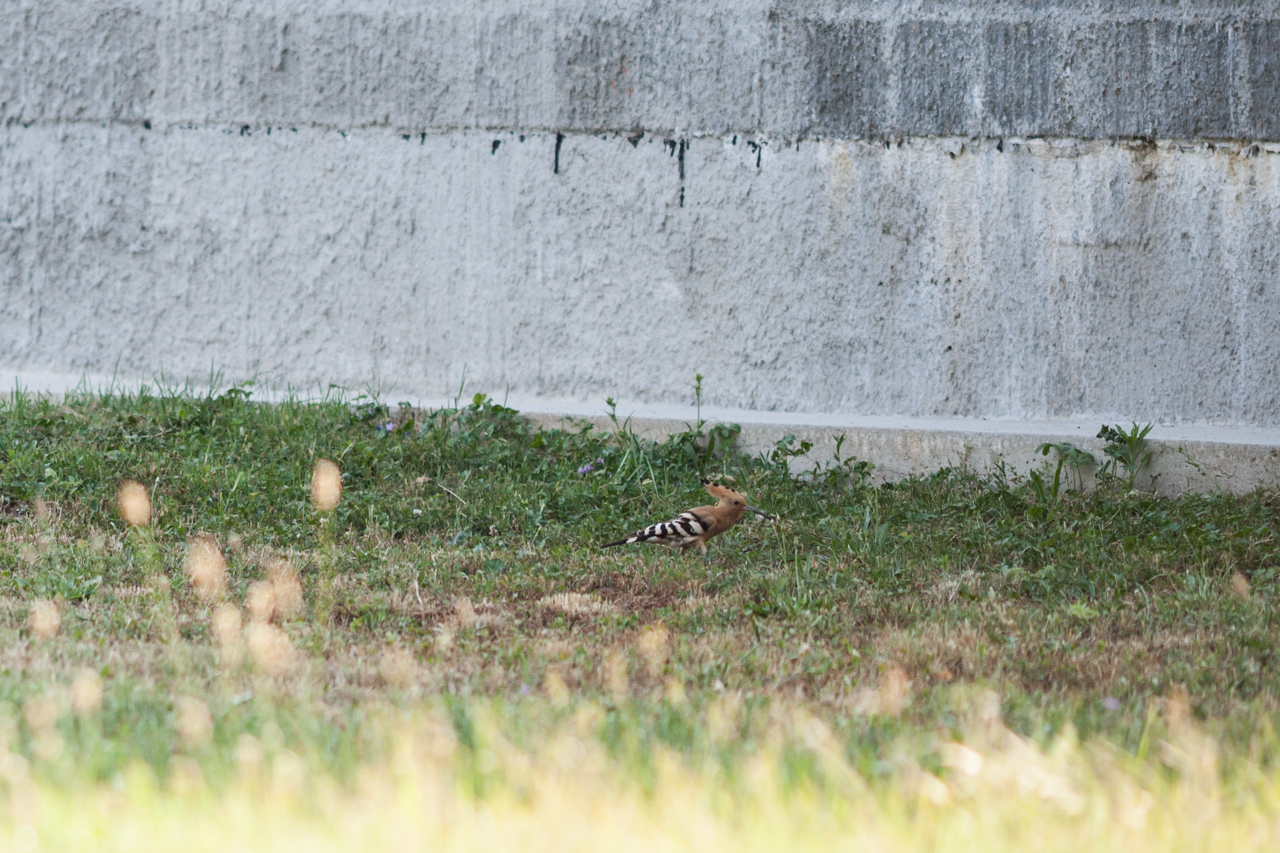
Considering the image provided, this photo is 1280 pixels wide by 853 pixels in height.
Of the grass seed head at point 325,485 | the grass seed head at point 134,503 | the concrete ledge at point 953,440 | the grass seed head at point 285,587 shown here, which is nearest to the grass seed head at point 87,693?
the grass seed head at point 285,587

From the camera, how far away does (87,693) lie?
335cm

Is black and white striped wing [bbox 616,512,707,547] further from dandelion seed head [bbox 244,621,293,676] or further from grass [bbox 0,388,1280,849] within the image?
dandelion seed head [bbox 244,621,293,676]

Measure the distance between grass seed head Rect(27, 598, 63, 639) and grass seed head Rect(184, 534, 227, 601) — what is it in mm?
523

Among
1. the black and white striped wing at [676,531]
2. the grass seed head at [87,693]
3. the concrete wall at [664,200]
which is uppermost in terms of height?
the concrete wall at [664,200]

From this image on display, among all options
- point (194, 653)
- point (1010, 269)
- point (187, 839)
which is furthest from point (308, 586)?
point (1010, 269)

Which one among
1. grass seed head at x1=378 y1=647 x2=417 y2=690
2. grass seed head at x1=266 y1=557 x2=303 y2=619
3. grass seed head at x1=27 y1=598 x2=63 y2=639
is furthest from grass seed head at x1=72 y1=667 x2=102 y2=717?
grass seed head at x1=266 y1=557 x2=303 y2=619

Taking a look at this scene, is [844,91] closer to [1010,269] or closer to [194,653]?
[1010,269]

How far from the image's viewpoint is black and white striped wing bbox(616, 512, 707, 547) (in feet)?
Answer: 17.1

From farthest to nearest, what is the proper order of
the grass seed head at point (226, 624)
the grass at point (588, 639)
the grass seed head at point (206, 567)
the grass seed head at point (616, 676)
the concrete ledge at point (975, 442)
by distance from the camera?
the concrete ledge at point (975, 442) < the grass seed head at point (206, 567) < the grass seed head at point (226, 624) < the grass seed head at point (616, 676) < the grass at point (588, 639)

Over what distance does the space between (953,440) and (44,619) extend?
14.7 feet

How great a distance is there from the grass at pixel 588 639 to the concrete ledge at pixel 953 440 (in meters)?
0.14

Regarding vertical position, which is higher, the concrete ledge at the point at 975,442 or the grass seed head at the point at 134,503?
the concrete ledge at the point at 975,442

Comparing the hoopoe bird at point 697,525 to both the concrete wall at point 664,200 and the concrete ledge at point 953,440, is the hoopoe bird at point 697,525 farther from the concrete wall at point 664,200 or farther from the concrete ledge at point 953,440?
the concrete wall at point 664,200

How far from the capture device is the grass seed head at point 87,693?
319 centimetres
